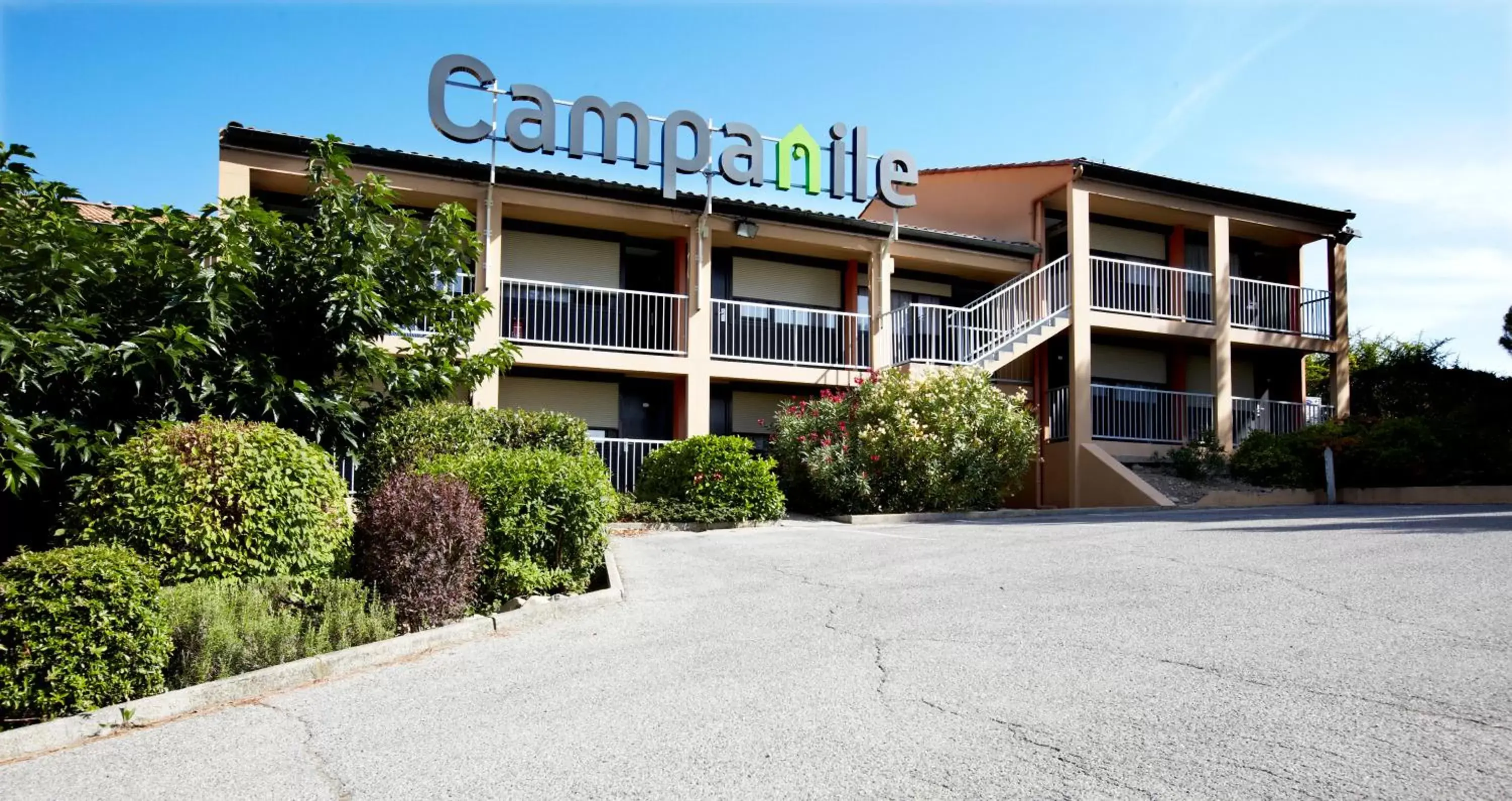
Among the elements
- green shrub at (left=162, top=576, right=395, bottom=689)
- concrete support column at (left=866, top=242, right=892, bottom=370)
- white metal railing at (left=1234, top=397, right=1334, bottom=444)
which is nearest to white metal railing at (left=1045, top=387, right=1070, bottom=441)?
concrete support column at (left=866, top=242, right=892, bottom=370)

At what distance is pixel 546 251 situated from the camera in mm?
19375

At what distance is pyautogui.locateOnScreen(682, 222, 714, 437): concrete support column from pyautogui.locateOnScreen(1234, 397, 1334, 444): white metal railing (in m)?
11.2

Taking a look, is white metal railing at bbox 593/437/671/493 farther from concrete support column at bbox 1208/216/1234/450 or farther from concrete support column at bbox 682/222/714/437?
concrete support column at bbox 1208/216/1234/450

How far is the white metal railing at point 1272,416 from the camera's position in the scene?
22.0m

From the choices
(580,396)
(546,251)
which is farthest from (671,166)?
(580,396)

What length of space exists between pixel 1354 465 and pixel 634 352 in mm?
12727

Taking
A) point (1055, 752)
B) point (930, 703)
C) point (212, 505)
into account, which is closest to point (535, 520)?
point (212, 505)

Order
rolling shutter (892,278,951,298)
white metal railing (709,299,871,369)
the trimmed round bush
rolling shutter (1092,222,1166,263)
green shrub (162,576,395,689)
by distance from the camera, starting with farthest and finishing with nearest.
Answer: rolling shutter (1092,222,1166,263) → rolling shutter (892,278,951,298) → white metal railing (709,299,871,369) → the trimmed round bush → green shrub (162,576,395,689)

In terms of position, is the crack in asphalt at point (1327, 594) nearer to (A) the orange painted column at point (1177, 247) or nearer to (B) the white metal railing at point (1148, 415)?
(B) the white metal railing at point (1148, 415)

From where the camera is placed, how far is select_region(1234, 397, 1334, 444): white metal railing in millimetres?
22047

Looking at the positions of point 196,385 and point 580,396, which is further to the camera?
point 580,396

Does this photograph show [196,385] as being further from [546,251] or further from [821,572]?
[546,251]

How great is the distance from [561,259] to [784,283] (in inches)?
176

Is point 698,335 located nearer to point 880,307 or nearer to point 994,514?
point 880,307
